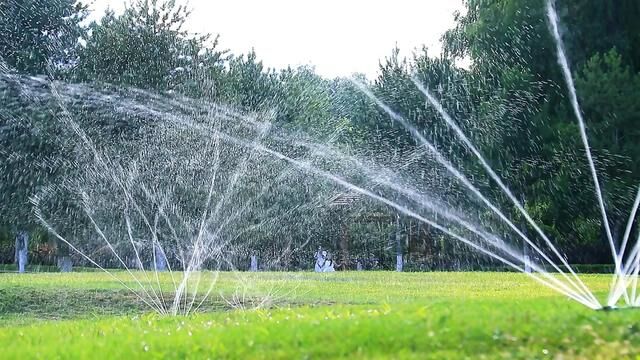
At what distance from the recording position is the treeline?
23.8 metres

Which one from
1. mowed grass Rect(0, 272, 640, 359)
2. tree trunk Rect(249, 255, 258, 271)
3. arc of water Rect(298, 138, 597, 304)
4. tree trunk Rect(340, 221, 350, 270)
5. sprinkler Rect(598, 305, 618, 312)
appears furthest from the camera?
tree trunk Rect(340, 221, 350, 270)

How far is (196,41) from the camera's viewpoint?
28.9m

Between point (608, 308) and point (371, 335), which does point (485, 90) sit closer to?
point (608, 308)

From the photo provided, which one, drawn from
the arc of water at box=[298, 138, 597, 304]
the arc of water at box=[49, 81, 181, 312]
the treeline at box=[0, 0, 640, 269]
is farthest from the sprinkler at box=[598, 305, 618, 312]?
the arc of water at box=[298, 138, 597, 304]

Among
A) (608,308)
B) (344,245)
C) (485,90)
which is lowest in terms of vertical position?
(608,308)

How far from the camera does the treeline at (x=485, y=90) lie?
23.8 metres

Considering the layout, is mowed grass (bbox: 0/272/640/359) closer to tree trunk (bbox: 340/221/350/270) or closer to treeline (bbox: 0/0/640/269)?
treeline (bbox: 0/0/640/269)

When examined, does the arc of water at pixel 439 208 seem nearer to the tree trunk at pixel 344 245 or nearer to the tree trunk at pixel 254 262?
the tree trunk at pixel 344 245

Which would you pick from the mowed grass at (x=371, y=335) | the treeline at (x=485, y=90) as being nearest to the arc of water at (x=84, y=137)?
the treeline at (x=485, y=90)

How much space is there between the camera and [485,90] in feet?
101

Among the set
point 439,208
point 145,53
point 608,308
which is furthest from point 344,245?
point 608,308

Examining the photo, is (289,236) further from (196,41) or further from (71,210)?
(71,210)

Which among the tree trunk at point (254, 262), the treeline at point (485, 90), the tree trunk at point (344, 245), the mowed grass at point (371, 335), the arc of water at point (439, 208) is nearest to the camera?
the mowed grass at point (371, 335)

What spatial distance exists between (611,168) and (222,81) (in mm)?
12458
